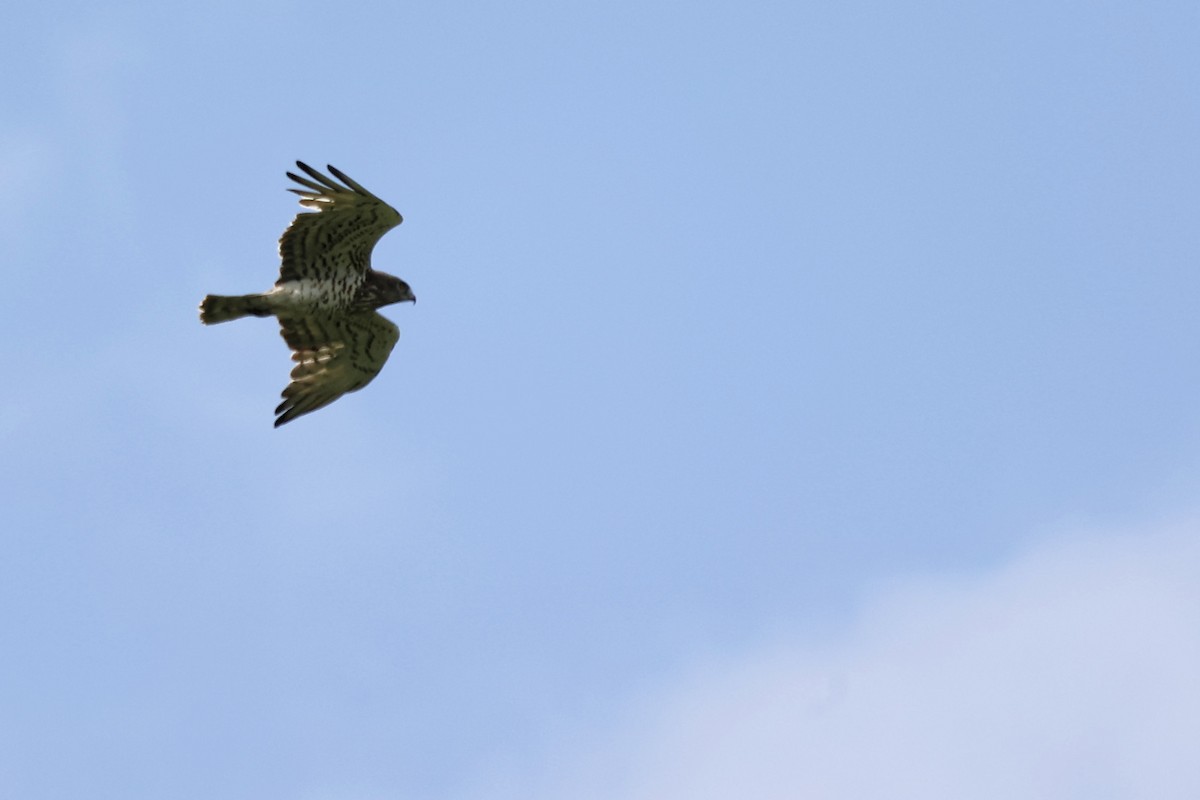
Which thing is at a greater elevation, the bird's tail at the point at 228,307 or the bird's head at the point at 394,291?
the bird's head at the point at 394,291

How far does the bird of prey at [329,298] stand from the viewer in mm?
21938

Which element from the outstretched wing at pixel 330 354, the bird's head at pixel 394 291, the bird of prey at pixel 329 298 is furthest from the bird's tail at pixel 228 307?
the bird's head at pixel 394 291

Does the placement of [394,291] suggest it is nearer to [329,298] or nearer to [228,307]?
[329,298]

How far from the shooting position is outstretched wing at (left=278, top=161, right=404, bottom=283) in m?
21.7

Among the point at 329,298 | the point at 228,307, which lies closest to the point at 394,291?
the point at 329,298

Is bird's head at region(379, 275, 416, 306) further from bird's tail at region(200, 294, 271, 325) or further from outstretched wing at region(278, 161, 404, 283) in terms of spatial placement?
bird's tail at region(200, 294, 271, 325)

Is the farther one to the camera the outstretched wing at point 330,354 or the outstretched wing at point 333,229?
the outstretched wing at point 330,354

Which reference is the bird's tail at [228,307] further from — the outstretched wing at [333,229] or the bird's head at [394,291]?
the bird's head at [394,291]

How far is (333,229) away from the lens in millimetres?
22234

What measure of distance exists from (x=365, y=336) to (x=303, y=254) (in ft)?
4.87

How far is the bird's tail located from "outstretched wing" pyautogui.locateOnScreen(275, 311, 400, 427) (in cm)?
56

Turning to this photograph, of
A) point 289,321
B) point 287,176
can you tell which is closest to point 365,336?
point 289,321

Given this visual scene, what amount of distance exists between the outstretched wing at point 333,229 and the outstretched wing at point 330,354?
28.0 inches

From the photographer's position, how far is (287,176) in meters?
21.7
